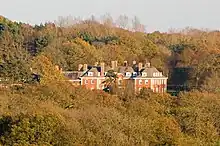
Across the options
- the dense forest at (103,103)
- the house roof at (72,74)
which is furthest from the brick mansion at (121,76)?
the dense forest at (103,103)

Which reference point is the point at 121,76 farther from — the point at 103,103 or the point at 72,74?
the point at 103,103

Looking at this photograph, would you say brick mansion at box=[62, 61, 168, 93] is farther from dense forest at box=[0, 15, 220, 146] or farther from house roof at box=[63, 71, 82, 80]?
dense forest at box=[0, 15, 220, 146]

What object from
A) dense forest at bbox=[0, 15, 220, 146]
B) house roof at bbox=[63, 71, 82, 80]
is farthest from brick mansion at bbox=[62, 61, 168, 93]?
dense forest at bbox=[0, 15, 220, 146]

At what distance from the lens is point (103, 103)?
26844mm

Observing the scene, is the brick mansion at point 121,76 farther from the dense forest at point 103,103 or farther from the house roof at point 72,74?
the dense forest at point 103,103

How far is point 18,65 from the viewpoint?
37.9m

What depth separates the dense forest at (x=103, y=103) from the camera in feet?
62.4

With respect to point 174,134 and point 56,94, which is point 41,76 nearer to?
point 56,94

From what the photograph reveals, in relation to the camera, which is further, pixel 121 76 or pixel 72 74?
pixel 121 76

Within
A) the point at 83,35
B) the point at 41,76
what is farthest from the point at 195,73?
the point at 83,35

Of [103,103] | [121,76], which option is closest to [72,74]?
[121,76]

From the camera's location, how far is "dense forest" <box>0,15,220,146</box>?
62.4 ft

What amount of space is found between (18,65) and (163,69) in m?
17.0

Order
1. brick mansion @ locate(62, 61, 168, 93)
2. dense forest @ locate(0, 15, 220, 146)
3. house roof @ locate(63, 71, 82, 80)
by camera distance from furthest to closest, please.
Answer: brick mansion @ locate(62, 61, 168, 93), house roof @ locate(63, 71, 82, 80), dense forest @ locate(0, 15, 220, 146)
